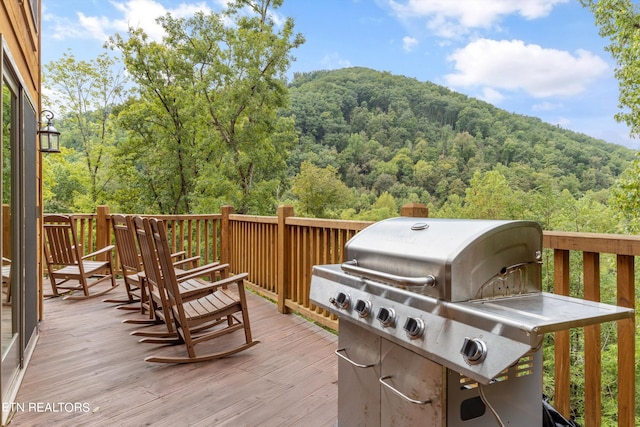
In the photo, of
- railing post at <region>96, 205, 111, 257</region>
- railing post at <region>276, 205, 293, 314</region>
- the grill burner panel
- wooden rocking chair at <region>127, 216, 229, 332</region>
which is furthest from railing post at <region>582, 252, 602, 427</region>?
railing post at <region>96, 205, 111, 257</region>

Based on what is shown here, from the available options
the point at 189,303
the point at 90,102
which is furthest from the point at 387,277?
the point at 90,102

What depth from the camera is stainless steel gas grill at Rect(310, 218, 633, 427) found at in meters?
1.23

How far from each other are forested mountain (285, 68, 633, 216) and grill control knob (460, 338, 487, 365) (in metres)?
22.5

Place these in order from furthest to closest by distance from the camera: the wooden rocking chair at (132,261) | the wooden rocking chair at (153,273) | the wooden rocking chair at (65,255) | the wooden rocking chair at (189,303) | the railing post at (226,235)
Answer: the railing post at (226,235) → the wooden rocking chair at (65,255) → the wooden rocking chair at (132,261) → the wooden rocking chair at (153,273) → the wooden rocking chair at (189,303)

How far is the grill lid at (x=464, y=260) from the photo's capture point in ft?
4.55

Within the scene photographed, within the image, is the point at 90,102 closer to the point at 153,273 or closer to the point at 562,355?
the point at 153,273

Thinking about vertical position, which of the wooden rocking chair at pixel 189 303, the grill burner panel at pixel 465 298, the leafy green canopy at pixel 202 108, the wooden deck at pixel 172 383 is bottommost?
the wooden deck at pixel 172 383

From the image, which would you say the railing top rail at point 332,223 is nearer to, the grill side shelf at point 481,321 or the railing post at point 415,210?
the railing post at point 415,210

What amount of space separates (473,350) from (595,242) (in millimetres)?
876

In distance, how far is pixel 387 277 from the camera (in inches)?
61.8

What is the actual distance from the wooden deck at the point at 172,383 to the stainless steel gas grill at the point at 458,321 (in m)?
0.89

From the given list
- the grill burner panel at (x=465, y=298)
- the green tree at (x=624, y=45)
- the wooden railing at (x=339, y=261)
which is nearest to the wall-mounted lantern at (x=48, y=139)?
the wooden railing at (x=339, y=261)

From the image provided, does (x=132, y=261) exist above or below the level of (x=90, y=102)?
below

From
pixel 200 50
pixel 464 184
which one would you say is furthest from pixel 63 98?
pixel 464 184
